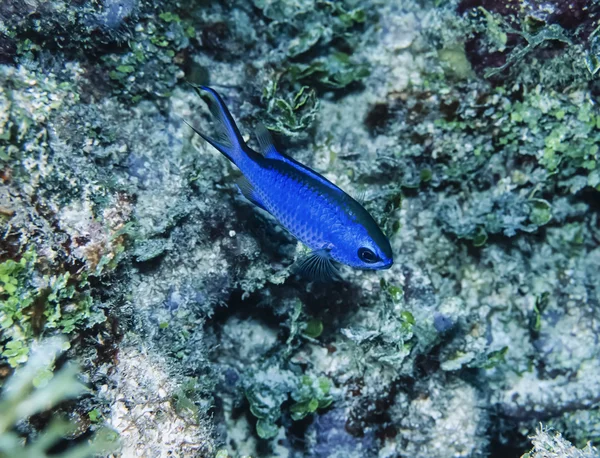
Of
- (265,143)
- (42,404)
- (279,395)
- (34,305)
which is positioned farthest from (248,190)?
(279,395)

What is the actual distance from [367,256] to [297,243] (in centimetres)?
98

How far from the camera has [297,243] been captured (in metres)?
Answer: 3.61

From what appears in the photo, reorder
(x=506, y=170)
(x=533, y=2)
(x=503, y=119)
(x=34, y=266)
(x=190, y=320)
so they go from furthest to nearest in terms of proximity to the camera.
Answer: (x=506, y=170)
(x=503, y=119)
(x=533, y=2)
(x=190, y=320)
(x=34, y=266)

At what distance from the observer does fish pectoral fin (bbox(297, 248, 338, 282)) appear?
113 inches

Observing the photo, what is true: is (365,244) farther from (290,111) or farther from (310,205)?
(290,111)

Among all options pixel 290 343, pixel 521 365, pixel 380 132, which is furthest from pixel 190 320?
pixel 521 365

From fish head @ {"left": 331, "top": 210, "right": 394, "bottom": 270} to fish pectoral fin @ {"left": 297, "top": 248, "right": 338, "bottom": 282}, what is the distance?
13cm

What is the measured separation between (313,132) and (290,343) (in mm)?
2056

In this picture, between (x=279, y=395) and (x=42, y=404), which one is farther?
(x=279, y=395)

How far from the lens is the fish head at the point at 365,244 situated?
272 centimetres

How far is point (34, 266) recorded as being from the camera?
2.35m

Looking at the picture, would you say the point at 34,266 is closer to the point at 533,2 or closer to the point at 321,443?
the point at 321,443

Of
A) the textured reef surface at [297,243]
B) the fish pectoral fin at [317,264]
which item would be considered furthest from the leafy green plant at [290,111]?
the fish pectoral fin at [317,264]

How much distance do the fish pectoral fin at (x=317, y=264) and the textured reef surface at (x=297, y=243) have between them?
19.5 inches
